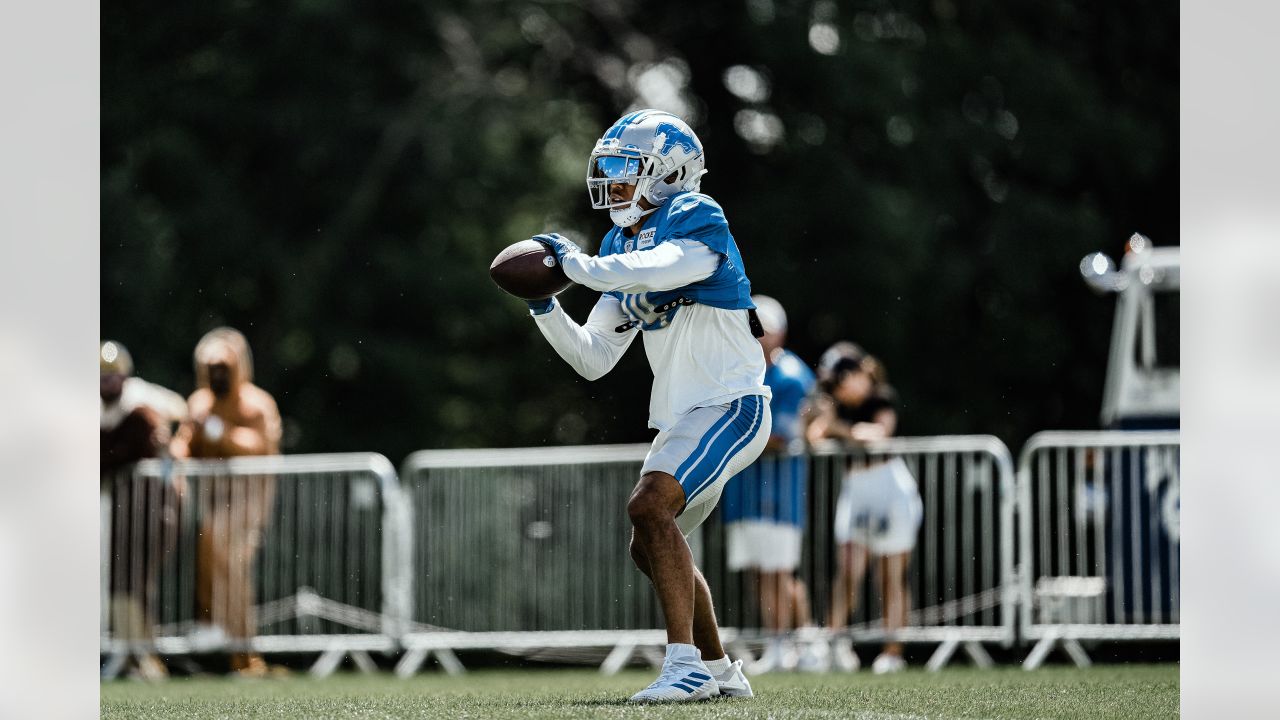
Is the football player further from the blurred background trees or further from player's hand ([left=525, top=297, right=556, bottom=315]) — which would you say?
the blurred background trees

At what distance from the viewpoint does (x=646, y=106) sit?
16.9 metres

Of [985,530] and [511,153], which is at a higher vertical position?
[511,153]

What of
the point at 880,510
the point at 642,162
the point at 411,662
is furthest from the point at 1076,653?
the point at 642,162

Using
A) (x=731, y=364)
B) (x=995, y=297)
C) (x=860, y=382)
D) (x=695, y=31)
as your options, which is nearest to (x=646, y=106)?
(x=695, y=31)

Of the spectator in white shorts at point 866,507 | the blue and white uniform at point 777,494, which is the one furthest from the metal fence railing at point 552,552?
the blue and white uniform at point 777,494

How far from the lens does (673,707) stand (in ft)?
18.4

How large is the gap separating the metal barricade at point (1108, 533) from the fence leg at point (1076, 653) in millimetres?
128

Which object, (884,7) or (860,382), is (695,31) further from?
(860,382)

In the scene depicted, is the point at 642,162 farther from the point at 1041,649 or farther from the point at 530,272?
→ the point at 1041,649

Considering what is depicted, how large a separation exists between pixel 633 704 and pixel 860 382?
460 centimetres

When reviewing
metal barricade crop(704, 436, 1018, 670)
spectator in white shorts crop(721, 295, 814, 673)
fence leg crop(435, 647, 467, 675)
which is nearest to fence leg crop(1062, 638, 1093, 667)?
metal barricade crop(704, 436, 1018, 670)

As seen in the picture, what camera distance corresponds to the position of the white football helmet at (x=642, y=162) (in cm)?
610

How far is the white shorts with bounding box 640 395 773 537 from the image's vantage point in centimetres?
587

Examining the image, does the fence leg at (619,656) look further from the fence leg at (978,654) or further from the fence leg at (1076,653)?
the fence leg at (1076,653)
